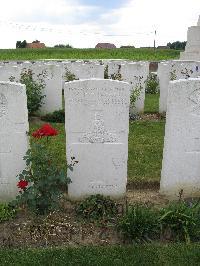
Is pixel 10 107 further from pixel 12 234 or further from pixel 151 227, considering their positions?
pixel 151 227

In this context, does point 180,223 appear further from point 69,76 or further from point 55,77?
point 69,76

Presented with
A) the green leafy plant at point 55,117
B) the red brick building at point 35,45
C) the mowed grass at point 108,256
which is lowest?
the mowed grass at point 108,256

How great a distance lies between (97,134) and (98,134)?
15mm

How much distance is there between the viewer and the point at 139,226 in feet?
15.6

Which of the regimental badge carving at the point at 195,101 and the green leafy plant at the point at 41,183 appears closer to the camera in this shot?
the green leafy plant at the point at 41,183

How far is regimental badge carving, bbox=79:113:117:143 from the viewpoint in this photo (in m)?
5.48

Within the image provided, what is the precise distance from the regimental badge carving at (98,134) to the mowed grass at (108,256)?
159 centimetres

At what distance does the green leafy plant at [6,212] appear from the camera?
5.17 m

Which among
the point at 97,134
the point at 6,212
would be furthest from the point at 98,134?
the point at 6,212

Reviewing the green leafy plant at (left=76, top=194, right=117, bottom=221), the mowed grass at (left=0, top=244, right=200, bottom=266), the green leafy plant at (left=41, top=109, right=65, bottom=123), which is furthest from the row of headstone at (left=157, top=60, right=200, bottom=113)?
the mowed grass at (left=0, top=244, right=200, bottom=266)

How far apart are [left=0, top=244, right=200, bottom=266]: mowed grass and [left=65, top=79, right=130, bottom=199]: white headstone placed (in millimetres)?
1367

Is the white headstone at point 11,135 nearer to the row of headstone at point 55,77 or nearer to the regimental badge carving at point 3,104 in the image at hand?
the regimental badge carving at point 3,104

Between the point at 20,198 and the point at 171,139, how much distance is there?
2314 millimetres

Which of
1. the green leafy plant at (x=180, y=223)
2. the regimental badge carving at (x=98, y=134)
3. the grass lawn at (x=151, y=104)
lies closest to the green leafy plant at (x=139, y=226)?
the green leafy plant at (x=180, y=223)
